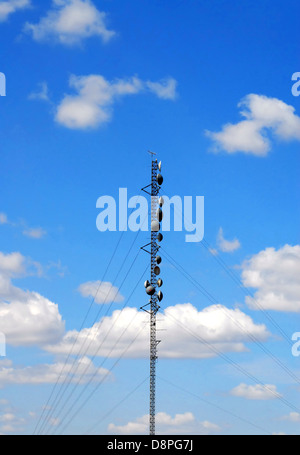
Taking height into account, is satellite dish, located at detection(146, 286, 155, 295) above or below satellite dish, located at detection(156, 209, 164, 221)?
below

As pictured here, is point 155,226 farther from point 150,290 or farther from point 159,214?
point 150,290

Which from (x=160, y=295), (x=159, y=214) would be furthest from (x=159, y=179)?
(x=160, y=295)

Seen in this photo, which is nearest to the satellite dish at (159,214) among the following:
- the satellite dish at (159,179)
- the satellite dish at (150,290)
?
the satellite dish at (159,179)

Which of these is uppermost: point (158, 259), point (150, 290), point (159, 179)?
point (159, 179)

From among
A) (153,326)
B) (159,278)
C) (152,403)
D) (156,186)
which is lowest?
(152,403)

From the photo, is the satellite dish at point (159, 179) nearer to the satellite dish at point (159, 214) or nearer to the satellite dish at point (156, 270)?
the satellite dish at point (159, 214)

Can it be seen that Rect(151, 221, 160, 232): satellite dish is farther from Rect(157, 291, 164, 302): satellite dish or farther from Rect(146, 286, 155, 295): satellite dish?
Rect(157, 291, 164, 302): satellite dish

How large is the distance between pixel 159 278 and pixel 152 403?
20798 mm

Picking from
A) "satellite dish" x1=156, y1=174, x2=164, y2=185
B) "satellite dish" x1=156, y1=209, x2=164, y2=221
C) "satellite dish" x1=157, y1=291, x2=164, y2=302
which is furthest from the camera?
"satellite dish" x1=156, y1=174, x2=164, y2=185

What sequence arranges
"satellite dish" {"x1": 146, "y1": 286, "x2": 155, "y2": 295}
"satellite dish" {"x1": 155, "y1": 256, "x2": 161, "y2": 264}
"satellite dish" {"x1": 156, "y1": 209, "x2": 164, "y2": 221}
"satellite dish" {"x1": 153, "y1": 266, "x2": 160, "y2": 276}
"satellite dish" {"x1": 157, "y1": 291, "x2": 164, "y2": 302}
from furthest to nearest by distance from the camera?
"satellite dish" {"x1": 153, "y1": 266, "x2": 160, "y2": 276} → "satellite dish" {"x1": 155, "y1": 256, "x2": 161, "y2": 264} → "satellite dish" {"x1": 156, "y1": 209, "x2": 164, "y2": 221} → "satellite dish" {"x1": 146, "y1": 286, "x2": 155, "y2": 295} → "satellite dish" {"x1": 157, "y1": 291, "x2": 164, "y2": 302}

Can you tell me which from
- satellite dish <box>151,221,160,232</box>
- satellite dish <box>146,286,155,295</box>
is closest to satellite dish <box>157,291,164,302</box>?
A: satellite dish <box>146,286,155,295</box>
